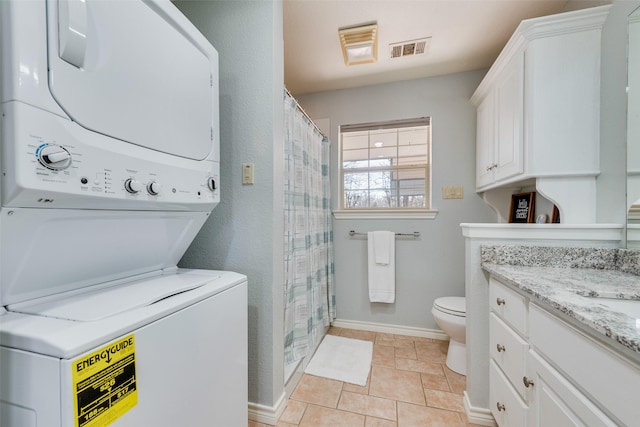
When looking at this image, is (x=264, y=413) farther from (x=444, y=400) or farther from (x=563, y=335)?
(x=563, y=335)

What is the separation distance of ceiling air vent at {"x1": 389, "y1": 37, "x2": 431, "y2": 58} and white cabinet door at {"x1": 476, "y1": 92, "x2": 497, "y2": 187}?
61cm

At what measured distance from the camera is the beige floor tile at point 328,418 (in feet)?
4.49

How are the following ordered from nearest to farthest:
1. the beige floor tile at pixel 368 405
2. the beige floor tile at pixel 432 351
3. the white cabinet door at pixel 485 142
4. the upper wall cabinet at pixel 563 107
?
1. the upper wall cabinet at pixel 563 107
2. the beige floor tile at pixel 368 405
3. the white cabinet door at pixel 485 142
4. the beige floor tile at pixel 432 351

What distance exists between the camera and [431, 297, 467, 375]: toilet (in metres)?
1.77

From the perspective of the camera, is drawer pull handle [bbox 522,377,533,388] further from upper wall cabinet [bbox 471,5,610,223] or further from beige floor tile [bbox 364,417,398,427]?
upper wall cabinet [bbox 471,5,610,223]

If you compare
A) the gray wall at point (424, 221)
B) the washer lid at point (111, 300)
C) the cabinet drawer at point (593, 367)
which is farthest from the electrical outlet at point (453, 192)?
the washer lid at point (111, 300)

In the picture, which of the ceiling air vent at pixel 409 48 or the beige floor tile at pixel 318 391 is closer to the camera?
the beige floor tile at pixel 318 391

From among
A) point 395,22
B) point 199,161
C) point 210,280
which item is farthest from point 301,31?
point 210,280

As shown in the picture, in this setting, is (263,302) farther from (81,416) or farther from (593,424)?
(593,424)

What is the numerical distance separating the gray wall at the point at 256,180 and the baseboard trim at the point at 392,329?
120 centimetres

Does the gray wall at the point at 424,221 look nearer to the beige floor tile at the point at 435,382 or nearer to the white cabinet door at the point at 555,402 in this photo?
the beige floor tile at the point at 435,382

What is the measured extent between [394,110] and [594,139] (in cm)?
145

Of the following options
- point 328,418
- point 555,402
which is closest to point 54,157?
point 555,402

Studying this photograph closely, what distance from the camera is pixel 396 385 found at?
169 cm
